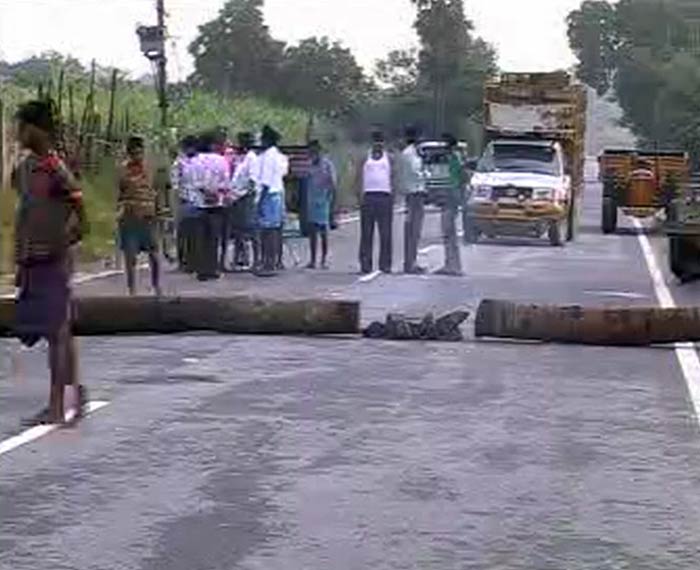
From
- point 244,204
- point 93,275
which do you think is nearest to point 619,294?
point 244,204

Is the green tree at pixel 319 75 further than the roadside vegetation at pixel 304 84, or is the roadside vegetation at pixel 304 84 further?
the green tree at pixel 319 75

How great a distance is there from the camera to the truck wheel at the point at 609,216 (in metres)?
39.8

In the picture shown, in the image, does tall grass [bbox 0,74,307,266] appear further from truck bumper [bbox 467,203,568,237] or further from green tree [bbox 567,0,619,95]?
green tree [bbox 567,0,619,95]

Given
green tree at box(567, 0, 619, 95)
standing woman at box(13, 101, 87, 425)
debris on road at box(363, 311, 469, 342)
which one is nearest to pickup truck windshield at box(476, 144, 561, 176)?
debris on road at box(363, 311, 469, 342)

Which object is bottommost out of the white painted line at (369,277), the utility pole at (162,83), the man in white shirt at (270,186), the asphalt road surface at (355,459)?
the white painted line at (369,277)

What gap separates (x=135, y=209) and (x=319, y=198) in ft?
19.3

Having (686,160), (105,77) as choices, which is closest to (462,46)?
(105,77)

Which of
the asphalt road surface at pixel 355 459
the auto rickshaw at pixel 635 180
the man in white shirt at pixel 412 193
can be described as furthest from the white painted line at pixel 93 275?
the auto rickshaw at pixel 635 180

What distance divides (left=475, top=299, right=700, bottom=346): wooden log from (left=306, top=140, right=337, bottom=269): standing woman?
30.7 ft

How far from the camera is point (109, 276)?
23.2 m

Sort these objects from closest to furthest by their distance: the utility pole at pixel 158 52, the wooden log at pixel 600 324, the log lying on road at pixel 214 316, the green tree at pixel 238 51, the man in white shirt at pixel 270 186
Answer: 1. the wooden log at pixel 600 324
2. the log lying on road at pixel 214 316
3. the man in white shirt at pixel 270 186
4. the utility pole at pixel 158 52
5. the green tree at pixel 238 51

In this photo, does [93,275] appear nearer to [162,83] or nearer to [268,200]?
[268,200]

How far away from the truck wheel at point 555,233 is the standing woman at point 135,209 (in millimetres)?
14981

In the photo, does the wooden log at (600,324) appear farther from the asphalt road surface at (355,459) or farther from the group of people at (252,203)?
the group of people at (252,203)
